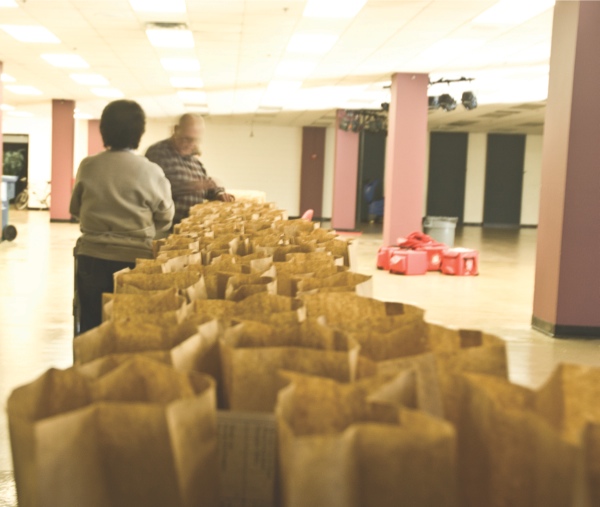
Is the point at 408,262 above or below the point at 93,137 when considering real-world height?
below

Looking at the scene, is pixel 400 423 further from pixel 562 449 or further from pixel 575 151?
pixel 575 151

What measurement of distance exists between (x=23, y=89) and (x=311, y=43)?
9441 millimetres

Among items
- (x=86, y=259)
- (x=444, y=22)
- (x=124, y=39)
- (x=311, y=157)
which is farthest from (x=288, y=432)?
(x=311, y=157)

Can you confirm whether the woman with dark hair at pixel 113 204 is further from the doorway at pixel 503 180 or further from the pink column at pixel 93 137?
the doorway at pixel 503 180

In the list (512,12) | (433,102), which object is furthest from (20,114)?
(512,12)

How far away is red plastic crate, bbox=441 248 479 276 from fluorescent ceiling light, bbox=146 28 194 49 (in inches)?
176

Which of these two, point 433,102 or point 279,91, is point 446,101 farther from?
point 279,91

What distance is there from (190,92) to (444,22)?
869 cm

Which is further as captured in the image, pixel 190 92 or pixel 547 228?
pixel 190 92

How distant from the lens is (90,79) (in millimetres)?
15320

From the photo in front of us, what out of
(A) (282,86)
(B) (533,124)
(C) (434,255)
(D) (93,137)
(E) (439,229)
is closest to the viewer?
(C) (434,255)

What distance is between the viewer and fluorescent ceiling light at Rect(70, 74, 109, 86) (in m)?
14.8

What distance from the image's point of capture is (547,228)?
6793mm

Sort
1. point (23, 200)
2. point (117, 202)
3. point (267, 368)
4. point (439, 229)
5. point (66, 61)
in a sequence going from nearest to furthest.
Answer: point (267, 368), point (117, 202), point (66, 61), point (439, 229), point (23, 200)
